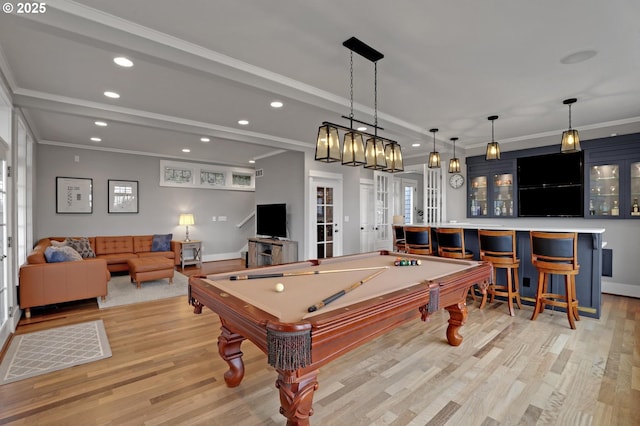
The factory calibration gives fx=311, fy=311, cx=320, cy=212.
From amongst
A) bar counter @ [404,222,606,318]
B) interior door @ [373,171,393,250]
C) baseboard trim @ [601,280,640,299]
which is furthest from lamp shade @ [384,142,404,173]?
baseboard trim @ [601,280,640,299]

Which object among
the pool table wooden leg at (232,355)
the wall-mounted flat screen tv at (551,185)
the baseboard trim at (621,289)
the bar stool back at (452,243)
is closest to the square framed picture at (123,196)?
the pool table wooden leg at (232,355)

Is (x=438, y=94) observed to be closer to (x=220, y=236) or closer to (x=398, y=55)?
(x=398, y=55)

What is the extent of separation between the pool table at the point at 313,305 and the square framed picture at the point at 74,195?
5.60 m

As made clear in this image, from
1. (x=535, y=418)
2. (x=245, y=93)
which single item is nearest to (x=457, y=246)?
(x=535, y=418)

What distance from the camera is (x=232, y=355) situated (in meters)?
2.25

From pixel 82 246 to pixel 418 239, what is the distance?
19.2ft

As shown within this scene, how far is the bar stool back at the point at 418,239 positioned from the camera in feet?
14.8

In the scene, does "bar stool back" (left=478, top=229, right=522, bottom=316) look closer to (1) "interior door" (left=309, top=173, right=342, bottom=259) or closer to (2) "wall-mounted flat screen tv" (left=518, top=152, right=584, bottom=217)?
(2) "wall-mounted flat screen tv" (left=518, top=152, right=584, bottom=217)

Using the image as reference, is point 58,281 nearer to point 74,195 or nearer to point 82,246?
point 82,246

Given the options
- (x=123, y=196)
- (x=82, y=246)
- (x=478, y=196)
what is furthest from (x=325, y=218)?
(x=82, y=246)

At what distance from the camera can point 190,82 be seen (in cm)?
320

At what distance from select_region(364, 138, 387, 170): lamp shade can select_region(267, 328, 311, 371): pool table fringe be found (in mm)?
1815

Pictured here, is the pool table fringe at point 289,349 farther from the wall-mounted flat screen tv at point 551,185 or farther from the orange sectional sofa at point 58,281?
the wall-mounted flat screen tv at point 551,185

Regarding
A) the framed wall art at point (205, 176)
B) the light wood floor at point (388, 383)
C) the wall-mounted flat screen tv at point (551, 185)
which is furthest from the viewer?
the framed wall art at point (205, 176)
